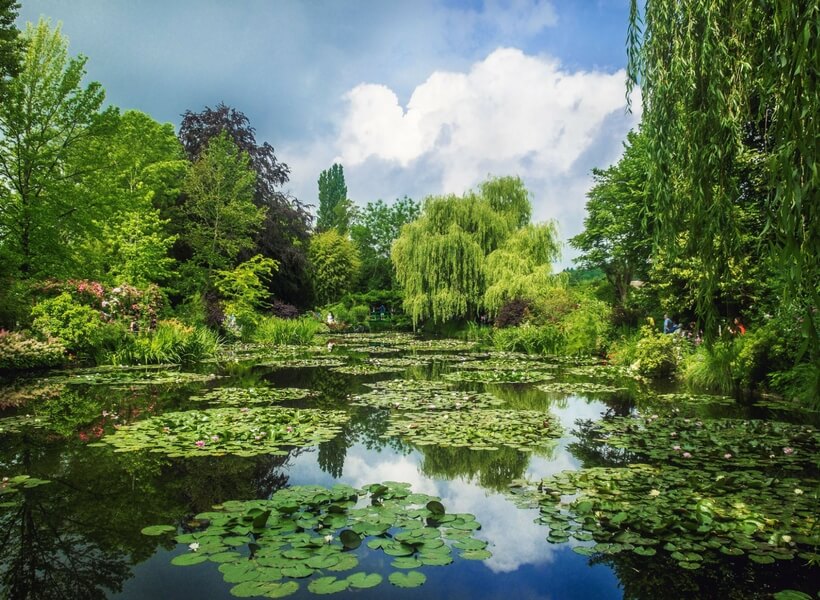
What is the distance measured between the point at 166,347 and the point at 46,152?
5557 millimetres

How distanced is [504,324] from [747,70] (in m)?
15.0

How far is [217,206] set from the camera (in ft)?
63.4

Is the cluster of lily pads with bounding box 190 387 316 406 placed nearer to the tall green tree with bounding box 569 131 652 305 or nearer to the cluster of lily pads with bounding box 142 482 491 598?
the cluster of lily pads with bounding box 142 482 491 598

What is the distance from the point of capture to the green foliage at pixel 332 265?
34.6m

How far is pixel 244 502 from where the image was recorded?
362 cm

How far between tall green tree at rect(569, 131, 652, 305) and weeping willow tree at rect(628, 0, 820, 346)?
39.1 feet

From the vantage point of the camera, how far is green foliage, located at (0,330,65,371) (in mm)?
9625

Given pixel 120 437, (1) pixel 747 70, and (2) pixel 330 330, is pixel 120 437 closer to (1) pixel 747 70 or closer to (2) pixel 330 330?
(1) pixel 747 70

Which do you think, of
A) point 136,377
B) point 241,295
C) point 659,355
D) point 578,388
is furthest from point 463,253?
point 136,377

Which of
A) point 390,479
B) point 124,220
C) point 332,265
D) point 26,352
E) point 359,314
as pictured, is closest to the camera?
point 390,479

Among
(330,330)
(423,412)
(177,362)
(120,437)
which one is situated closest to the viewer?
(120,437)

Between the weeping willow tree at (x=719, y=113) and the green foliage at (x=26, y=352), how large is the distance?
1116cm

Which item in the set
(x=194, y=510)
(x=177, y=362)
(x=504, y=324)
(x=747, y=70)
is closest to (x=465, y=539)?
(x=194, y=510)

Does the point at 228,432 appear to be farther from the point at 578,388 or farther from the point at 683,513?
the point at 578,388
